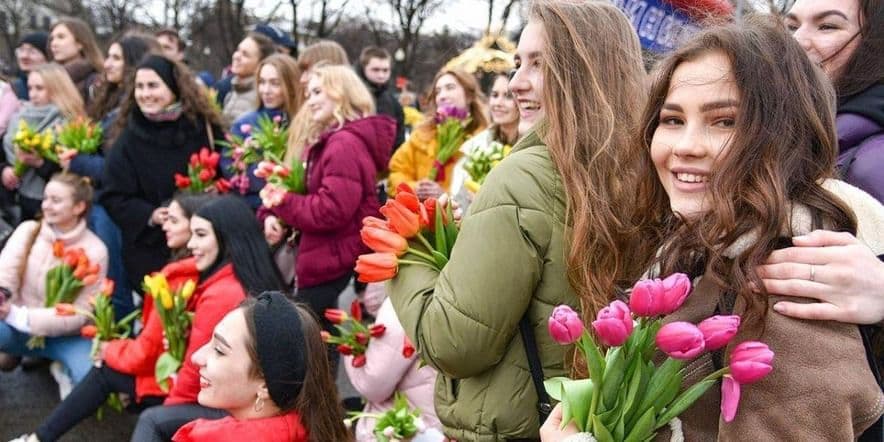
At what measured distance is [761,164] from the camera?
4.56 feet

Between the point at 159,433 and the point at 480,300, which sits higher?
the point at 480,300

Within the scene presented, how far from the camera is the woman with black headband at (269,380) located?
2674 mm

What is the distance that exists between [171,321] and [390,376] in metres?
1.19

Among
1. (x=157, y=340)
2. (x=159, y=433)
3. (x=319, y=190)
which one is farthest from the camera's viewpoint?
(x=319, y=190)

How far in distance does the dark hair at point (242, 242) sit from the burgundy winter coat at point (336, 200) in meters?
0.28

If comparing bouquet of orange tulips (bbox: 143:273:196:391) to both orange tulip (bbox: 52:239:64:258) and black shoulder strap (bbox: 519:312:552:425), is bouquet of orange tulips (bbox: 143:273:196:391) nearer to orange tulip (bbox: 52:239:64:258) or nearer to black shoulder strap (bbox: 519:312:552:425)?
orange tulip (bbox: 52:239:64:258)

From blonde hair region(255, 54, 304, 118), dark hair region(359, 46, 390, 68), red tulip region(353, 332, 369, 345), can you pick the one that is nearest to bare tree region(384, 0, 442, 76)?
dark hair region(359, 46, 390, 68)

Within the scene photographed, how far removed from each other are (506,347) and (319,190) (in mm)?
2296

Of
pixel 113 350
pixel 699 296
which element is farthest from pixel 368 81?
pixel 699 296

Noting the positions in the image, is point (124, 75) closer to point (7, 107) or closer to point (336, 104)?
point (7, 107)

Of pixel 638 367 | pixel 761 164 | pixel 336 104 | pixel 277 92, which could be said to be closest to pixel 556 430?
pixel 638 367

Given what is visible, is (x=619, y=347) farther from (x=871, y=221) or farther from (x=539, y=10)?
(x=539, y=10)

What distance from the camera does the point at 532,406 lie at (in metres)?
1.94

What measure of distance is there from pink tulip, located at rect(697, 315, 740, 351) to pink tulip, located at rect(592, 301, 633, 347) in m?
0.12
